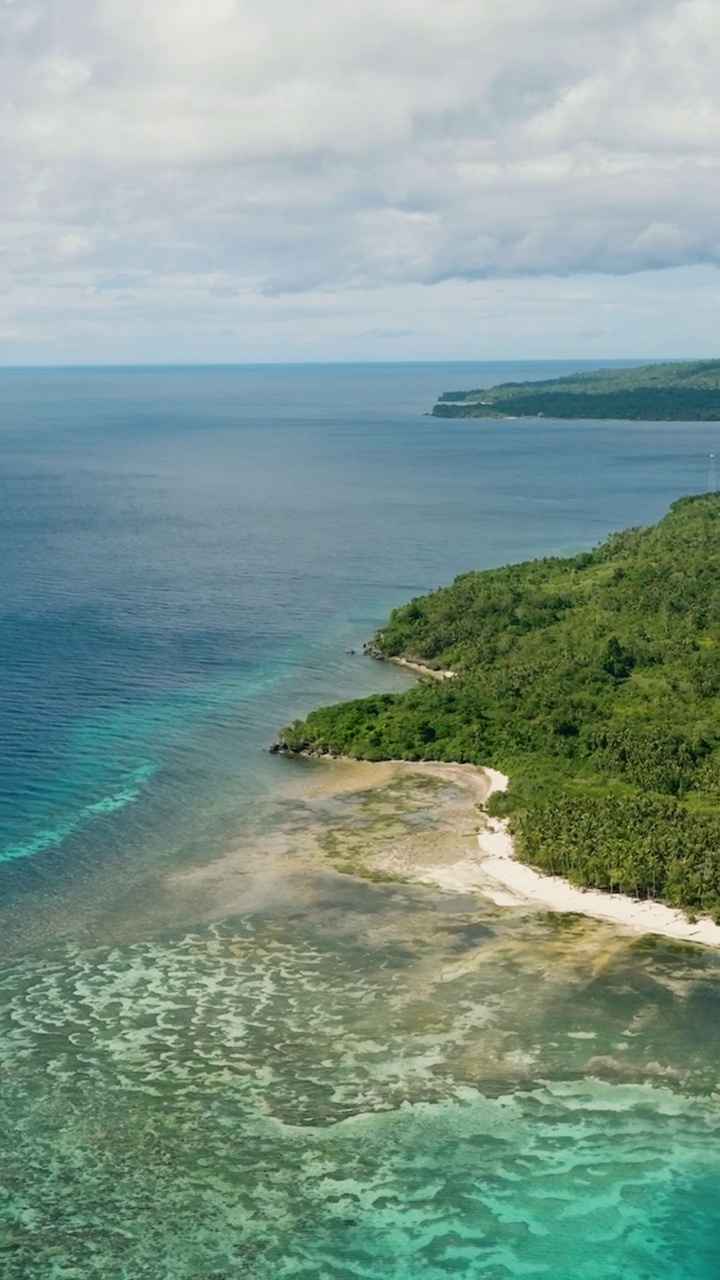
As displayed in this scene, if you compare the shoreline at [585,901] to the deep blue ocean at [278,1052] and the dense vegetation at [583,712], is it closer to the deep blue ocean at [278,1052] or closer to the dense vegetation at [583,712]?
the dense vegetation at [583,712]

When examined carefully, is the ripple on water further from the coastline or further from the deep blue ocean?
the coastline

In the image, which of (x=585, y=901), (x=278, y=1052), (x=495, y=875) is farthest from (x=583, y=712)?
(x=278, y=1052)

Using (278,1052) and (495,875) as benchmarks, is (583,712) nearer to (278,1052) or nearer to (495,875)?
(495,875)

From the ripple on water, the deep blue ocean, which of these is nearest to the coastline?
the deep blue ocean

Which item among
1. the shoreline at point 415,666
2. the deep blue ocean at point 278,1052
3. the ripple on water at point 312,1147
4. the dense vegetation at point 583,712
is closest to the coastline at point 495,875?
the dense vegetation at point 583,712

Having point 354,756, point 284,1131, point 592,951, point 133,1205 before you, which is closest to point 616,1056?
point 592,951

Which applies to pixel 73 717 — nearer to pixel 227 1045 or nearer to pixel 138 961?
pixel 138 961
